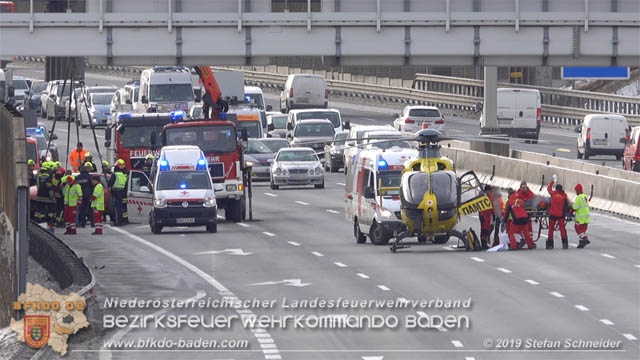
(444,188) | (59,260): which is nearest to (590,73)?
(444,188)

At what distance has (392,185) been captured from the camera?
34.8m

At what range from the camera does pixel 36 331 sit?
21.4m

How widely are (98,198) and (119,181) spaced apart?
6.38 ft

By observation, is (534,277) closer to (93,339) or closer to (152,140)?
(93,339)

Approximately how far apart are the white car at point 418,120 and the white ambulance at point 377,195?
100 ft

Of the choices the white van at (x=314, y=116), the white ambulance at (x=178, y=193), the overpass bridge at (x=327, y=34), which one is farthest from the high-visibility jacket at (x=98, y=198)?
the white van at (x=314, y=116)

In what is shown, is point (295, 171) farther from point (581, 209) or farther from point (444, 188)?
point (581, 209)

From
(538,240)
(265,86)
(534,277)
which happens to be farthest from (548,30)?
(265,86)

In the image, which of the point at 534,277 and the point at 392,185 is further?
the point at 392,185

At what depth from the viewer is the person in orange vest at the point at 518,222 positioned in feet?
109

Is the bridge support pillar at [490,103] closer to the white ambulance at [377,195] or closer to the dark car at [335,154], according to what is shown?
the dark car at [335,154]

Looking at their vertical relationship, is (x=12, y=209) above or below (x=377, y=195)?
above

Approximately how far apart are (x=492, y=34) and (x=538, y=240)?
486 inches

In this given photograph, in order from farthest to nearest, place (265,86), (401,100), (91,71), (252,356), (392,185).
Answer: (91,71)
(265,86)
(401,100)
(392,185)
(252,356)
